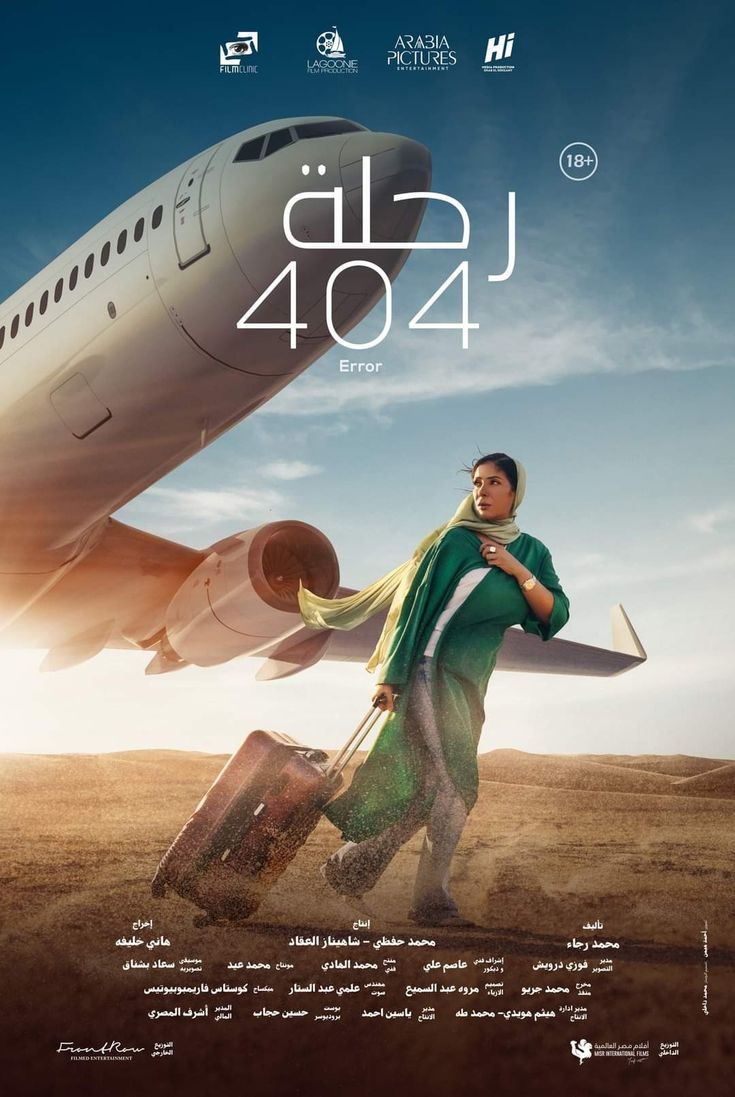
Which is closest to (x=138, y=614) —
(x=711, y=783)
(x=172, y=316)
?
(x=172, y=316)

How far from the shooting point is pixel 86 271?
7035 mm

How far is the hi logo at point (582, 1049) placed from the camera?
5.45m

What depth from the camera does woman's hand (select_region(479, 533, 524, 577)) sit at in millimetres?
5094

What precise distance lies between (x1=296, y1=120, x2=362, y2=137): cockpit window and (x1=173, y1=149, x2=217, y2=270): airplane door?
2.50 ft

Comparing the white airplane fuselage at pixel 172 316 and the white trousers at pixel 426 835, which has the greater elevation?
the white airplane fuselage at pixel 172 316

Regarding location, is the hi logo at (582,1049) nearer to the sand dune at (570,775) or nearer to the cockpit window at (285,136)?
the sand dune at (570,775)

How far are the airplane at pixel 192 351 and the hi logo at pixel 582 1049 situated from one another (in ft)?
13.6

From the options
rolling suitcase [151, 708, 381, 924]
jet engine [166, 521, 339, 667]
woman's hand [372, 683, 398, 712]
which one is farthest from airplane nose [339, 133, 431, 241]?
jet engine [166, 521, 339, 667]

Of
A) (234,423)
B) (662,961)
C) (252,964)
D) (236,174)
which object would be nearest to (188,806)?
(252,964)

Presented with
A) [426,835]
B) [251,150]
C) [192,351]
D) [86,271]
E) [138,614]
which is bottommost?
[426,835]

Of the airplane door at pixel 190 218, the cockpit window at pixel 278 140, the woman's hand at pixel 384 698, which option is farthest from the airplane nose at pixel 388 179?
the woman's hand at pixel 384 698

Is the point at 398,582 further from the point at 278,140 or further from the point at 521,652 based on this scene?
the point at 521,652

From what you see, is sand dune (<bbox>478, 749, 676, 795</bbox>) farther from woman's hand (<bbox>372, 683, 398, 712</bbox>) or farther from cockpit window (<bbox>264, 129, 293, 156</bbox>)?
cockpit window (<bbox>264, 129, 293, 156</bbox>)

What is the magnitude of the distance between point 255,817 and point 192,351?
330 centimetres
